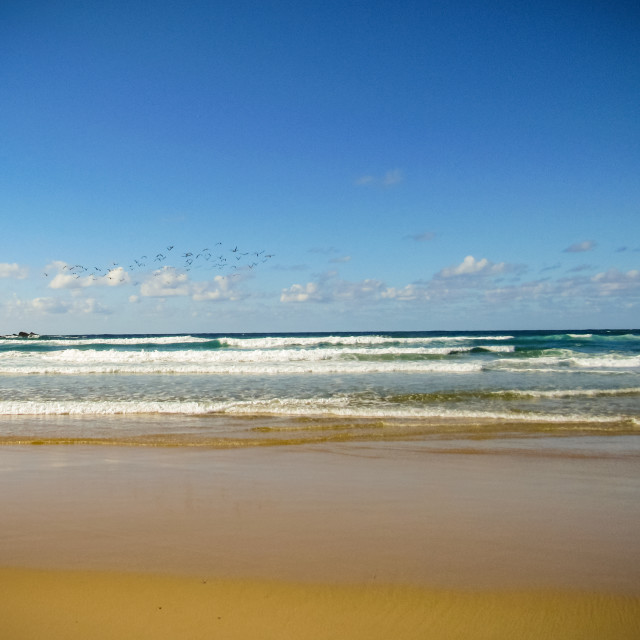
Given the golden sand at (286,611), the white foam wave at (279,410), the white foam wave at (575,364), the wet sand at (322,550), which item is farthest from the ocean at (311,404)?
the golden sand at (286,611)

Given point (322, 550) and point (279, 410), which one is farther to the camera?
point (279, 410)

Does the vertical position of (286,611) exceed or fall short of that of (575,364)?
it exceeds it

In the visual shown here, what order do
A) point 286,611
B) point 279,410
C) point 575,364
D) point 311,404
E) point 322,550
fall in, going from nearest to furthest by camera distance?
1. point 286,611
2. point 322,550
3. point 279,410
4. point 311,404
5. point 575,364

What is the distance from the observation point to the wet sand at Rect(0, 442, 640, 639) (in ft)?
9.37

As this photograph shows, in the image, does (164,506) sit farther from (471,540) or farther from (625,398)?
(625,398)

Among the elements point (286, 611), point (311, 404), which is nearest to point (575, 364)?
point (311, 404)

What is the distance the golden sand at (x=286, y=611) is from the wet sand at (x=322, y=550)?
0.04 feet

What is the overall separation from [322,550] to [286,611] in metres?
0.87

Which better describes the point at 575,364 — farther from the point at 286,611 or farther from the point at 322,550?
the point at 286,611

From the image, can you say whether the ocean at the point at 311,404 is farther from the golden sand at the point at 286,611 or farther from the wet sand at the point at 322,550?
the golden sand at the point at 286,611

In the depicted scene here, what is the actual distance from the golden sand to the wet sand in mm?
11

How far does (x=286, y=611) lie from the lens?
9.61 feet

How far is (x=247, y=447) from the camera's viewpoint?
301 inches

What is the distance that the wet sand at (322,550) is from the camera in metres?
2.86
